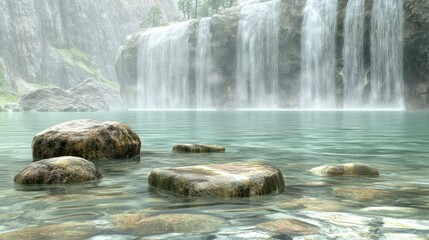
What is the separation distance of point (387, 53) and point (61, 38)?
96.8 metres

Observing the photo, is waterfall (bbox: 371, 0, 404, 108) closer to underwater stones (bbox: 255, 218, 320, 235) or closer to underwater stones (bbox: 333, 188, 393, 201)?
underwater stones (bbox: 333, 188, 393, 201)

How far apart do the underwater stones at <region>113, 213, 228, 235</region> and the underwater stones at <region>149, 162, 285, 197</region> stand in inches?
39.5

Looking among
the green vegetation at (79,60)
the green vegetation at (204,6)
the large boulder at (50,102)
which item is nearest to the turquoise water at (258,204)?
the large boulder at (50,102)

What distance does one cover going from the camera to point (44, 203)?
5.69 m

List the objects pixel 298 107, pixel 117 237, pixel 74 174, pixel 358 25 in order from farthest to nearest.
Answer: pixel 298 107 → pixel 358 25 → pixel 74 174 → pixel 117 237

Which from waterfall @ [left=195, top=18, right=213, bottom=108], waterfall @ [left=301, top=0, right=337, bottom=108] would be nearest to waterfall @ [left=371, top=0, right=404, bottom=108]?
waterfall @ [left=301, top=0, right=337, bottom=108]

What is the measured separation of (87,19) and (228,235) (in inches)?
5576

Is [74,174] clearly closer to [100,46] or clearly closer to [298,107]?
[298,107]

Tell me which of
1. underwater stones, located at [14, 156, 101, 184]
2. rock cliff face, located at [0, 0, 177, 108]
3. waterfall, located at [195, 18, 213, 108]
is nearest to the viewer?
underwater stones, located at [14, 156, 101, 184]

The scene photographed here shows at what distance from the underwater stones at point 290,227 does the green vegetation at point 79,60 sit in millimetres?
124975

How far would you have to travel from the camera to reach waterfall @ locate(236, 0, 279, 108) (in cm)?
6544

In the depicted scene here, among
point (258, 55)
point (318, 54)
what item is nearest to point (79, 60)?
point (258, 55)

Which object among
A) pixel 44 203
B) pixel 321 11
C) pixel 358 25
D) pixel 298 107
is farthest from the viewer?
pixel 298 107

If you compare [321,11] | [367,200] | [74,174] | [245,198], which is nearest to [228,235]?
[245,198]
